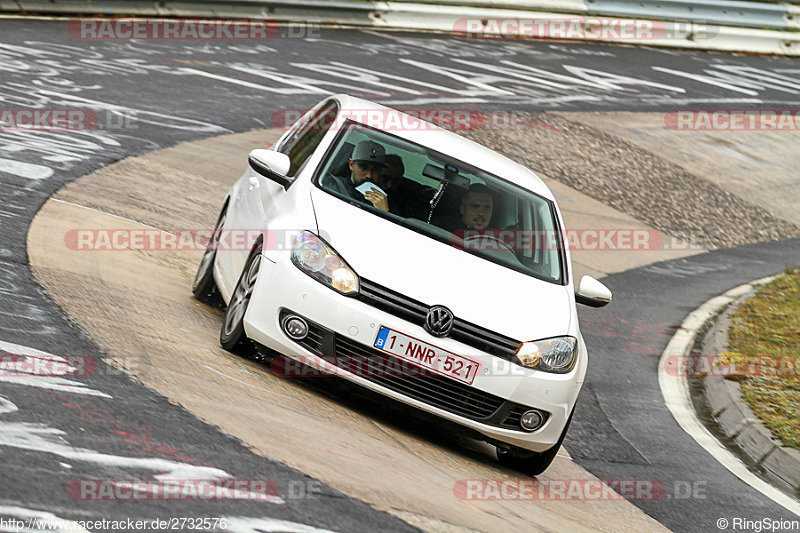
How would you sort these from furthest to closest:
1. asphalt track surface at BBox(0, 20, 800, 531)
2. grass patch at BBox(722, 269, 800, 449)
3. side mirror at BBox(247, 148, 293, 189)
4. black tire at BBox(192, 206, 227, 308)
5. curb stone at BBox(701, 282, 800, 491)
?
grass patch at BBox(722, 269, 800, 449), black tire at BBox(192, 206, 227, 308), curb stone at BBox(701, 282, 800, 491), side mirror at BBox(247, 148, 293, 189), asphalt track surface at BBox(0, 20, 800, 531)

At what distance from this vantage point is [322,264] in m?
6.19

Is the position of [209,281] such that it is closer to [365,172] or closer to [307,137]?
[307,137]

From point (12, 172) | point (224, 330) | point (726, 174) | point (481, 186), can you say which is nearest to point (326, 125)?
point (481, 186)

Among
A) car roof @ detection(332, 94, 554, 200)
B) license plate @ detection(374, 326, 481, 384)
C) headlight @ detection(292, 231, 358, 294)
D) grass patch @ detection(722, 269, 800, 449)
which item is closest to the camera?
license plate @ detection(374, 326, 481, 384)

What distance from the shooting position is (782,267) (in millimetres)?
14867

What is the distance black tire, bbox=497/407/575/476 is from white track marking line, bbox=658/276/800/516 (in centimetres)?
160

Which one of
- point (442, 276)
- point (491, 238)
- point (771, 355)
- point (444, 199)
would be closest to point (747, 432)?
point (771, 355)

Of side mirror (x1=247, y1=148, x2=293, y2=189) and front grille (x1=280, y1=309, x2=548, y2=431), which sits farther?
side mirror (x1=247, y1=148, x2=293, y2=189)

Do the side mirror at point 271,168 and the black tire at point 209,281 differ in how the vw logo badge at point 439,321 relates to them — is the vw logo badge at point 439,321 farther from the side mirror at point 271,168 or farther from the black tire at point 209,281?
the black tire at point 209,281

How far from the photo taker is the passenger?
23.3 ft

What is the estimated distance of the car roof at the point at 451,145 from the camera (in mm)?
7516

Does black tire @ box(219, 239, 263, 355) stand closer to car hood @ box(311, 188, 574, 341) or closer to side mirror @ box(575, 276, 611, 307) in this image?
car hood @ box(311, 188, 574, 341)

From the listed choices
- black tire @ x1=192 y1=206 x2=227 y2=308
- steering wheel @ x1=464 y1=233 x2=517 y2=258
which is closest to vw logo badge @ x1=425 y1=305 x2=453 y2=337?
steering wheel @ x1=464 y1=233 x2=517 y2=258

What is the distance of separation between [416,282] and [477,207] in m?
1.23
